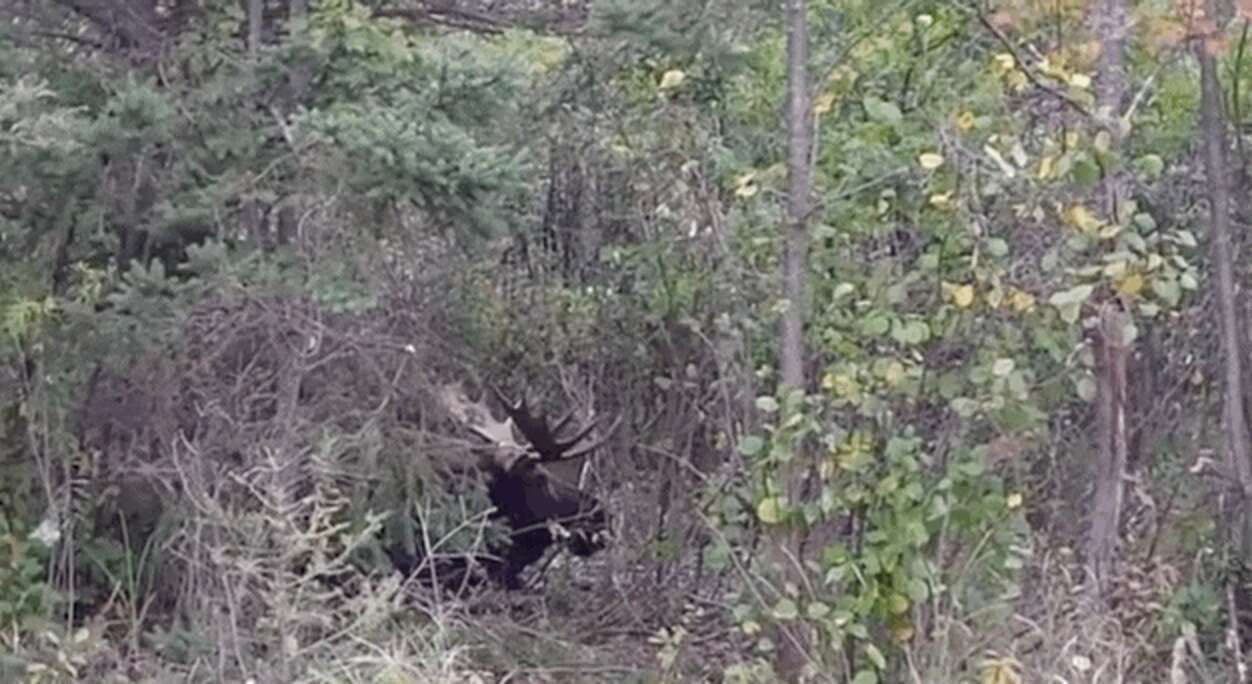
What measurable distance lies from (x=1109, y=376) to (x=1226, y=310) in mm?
1045

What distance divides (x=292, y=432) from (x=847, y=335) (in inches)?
82.2

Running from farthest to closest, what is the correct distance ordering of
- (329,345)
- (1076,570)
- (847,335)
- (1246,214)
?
(1246,214), (329,345), (1076,570), (847,335)

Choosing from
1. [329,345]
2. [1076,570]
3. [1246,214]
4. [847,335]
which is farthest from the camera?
[1246,214]

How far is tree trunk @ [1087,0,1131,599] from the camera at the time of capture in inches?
251

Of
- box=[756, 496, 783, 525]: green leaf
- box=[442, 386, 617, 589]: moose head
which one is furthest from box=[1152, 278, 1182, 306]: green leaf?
box=[442, 386, 617, 589]: moose head

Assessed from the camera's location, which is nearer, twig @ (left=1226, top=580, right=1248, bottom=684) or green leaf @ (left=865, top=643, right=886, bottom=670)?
green leaf @ (left=865, top=643, right=886, bottom=670)

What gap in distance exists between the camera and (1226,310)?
7.48 meters

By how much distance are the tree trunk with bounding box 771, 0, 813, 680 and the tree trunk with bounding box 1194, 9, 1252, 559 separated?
1.73m

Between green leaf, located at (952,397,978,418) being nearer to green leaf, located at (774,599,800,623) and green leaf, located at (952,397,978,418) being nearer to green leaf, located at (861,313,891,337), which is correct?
green leaf, located at (861,313,891,337)

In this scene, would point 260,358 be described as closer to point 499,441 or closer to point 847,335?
point 499,441

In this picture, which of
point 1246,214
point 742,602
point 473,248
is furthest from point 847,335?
point 1246,214

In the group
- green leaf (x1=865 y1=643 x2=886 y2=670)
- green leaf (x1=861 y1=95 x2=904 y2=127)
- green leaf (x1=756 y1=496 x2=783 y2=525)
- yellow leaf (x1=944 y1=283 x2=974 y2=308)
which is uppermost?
green leaf (x1=861 y1=95 x2=904 y2=127)

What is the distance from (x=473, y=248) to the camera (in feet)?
25.0

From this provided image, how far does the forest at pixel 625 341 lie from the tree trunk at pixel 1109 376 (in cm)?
2
